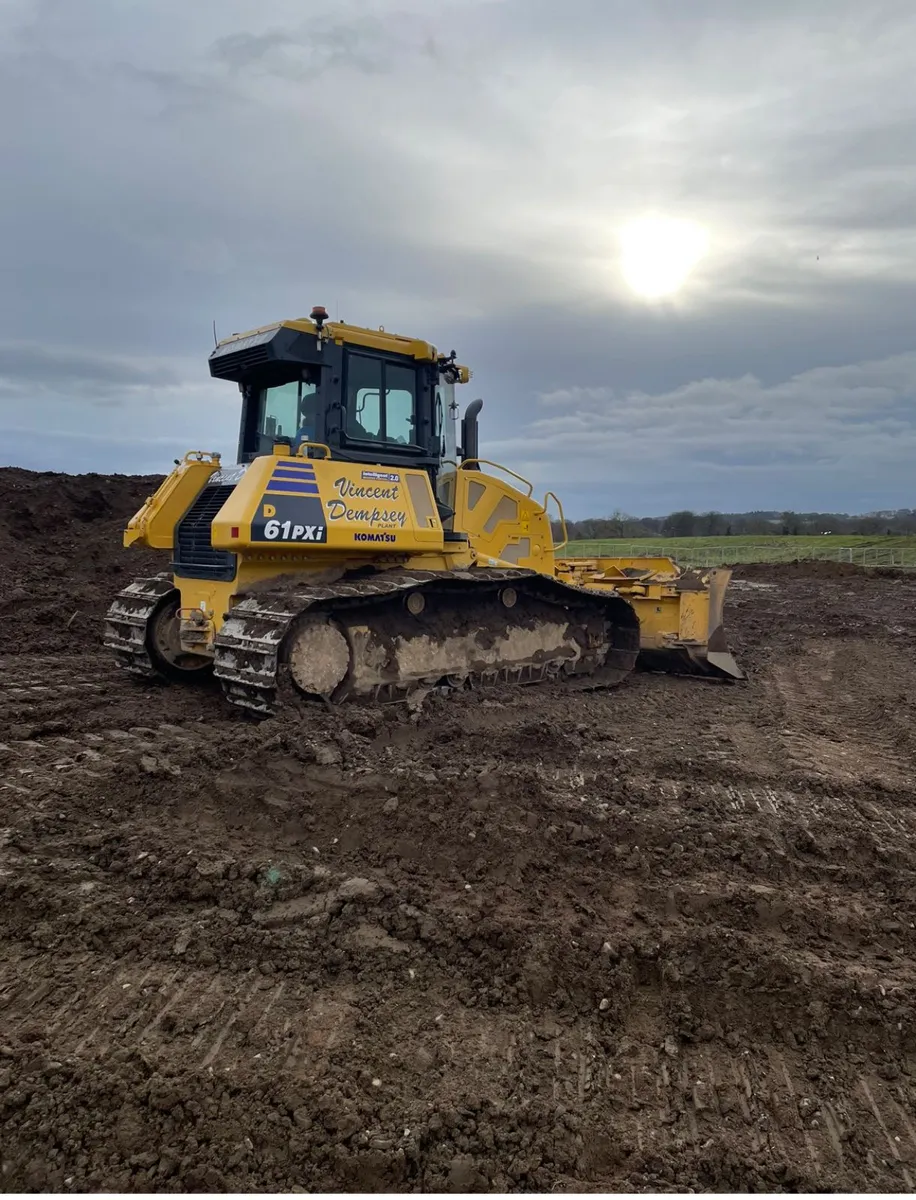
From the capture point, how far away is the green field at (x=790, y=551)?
40.1m

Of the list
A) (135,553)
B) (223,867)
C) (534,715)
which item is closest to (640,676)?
(534,715)

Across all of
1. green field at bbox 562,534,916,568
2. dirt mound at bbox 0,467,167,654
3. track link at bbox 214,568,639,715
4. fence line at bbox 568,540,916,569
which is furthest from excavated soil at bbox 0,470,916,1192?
green field at bbox 562,534,916,568

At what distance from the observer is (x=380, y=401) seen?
8016 mm

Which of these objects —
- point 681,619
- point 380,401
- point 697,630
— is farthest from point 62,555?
point 697,630

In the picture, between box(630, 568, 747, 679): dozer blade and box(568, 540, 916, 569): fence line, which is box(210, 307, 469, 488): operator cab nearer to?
box(630, 568, 747, 679): dozer blade

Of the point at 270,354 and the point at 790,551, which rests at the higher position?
the point at 270,354

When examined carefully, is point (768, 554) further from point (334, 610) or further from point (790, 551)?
point (334, 610)

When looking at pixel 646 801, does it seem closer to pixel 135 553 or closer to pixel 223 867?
pixel 223 867

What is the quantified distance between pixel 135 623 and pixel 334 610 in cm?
250

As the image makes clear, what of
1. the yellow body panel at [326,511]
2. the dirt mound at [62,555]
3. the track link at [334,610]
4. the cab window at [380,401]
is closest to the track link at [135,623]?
the track link at [334,610]

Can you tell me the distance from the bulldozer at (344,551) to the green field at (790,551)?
1169 inches

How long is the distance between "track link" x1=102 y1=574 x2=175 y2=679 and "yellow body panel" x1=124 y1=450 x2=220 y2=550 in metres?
0.58

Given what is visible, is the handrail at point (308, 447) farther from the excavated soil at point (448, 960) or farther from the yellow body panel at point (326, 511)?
the excavated soil at point (448, 960)

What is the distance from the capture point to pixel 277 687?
6.50 m
